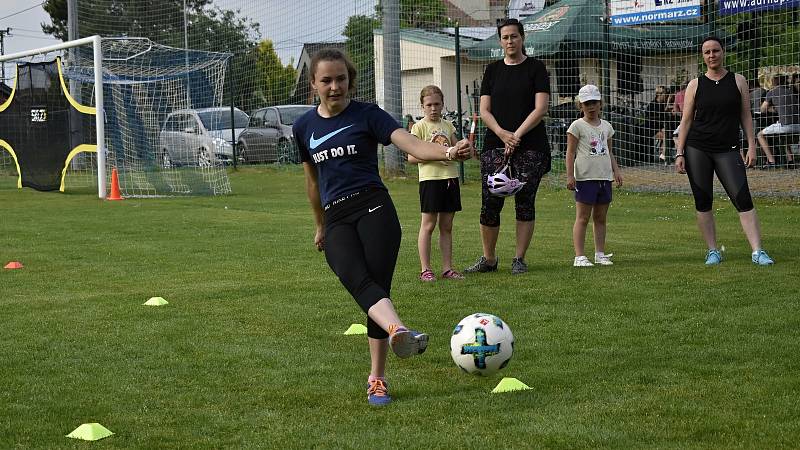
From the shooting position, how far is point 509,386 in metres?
5.38

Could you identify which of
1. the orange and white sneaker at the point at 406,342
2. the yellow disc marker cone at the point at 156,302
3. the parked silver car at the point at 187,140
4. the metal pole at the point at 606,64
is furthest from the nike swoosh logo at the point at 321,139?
the parked silver car at the point at 187,140

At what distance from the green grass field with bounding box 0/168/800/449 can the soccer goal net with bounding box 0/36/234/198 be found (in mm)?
9587

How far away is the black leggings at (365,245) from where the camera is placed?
527cm

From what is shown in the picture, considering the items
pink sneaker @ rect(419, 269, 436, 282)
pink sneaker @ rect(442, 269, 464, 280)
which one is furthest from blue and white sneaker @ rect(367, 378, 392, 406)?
pink sneaker @ rect(442, 269, 464, 280)

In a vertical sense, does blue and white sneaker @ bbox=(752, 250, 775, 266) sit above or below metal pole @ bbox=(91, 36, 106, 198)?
below

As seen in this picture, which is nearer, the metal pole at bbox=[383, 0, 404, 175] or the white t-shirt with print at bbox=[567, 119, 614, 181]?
the white t-shirt with print at bbox=[567, 119, 614, 181]

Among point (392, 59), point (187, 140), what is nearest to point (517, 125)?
point (392, 59)

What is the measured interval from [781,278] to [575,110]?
1379 cm

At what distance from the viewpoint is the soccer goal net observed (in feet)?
69.3

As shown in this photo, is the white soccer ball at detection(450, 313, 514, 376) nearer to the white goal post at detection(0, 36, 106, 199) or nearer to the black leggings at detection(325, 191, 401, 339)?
the black leggings at detection(325, 191, 401, 339)

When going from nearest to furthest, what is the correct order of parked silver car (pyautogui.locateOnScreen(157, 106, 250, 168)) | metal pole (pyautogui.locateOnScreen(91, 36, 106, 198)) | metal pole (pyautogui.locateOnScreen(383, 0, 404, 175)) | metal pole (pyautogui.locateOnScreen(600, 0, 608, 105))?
metal pole (pyautogui.locateOnScreen(91, 36, 106, 198)), metal pole (pyautogui.locateOnScreen(600, 0, 608, 105)), parked silver car (pyautogui.locateOnScreen(157, 106, 250, 168)), metal pole (pyautogui.locateOnScreen(383, 0, 404, 175))

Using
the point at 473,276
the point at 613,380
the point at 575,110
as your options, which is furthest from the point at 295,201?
the point at 613,380

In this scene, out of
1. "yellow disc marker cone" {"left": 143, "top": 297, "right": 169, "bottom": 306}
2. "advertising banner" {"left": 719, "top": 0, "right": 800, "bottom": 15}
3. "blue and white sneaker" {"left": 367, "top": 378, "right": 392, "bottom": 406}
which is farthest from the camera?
"advertising banner" {"left": 719, "top": 0, "right": 800, "bottom": 15}

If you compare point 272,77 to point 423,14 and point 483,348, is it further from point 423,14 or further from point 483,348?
point 483,348
